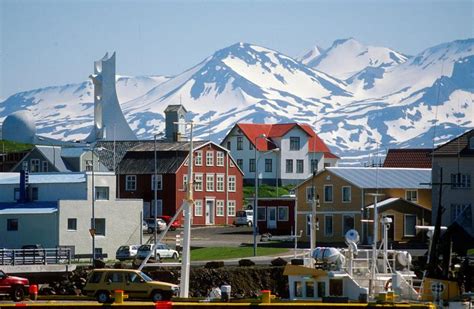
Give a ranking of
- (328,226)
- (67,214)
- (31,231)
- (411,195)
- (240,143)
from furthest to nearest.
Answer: (240,143), (411,195), (328,226), (67,214), (31,231)

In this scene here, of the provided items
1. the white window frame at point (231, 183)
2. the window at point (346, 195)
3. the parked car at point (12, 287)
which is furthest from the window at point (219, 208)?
the parked car at point (12, 287)

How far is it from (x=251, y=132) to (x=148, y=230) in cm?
4130

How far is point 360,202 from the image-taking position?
283 ft

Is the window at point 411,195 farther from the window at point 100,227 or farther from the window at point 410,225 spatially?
the window at point 100,227

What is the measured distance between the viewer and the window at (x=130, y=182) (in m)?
104

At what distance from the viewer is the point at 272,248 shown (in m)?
80.2

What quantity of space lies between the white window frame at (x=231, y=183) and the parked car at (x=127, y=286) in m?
59.9

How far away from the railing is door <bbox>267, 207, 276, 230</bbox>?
27063 millimetres

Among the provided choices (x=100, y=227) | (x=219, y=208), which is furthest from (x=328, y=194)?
(x=219, y=208)

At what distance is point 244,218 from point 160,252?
93.5ft

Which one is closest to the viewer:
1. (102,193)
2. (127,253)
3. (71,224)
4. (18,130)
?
(127,253)

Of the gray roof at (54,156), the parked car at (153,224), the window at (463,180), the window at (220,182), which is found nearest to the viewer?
the window at (463,180)

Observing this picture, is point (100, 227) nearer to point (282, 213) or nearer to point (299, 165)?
point (282, 213)

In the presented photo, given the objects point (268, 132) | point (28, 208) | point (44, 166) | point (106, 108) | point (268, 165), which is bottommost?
point (28, 208)
